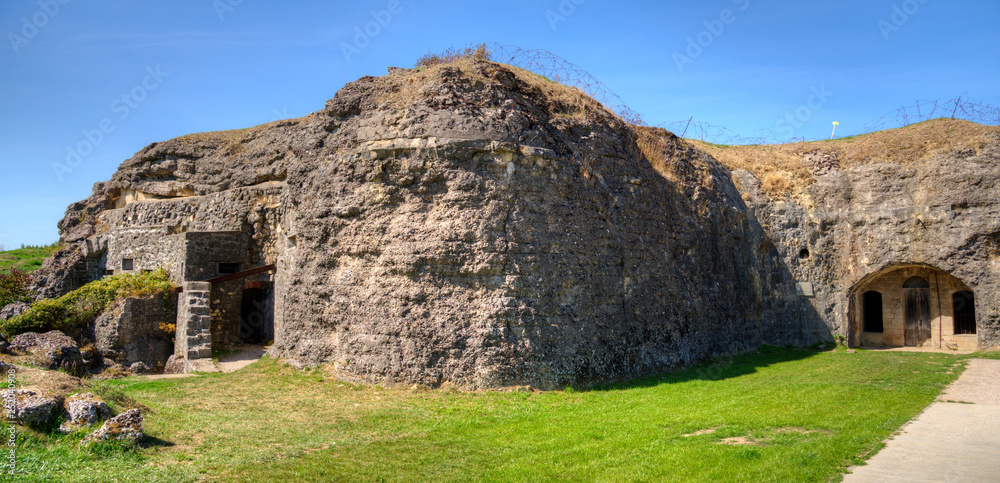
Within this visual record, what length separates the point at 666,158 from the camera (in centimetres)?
1471

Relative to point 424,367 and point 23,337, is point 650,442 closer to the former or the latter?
point 424,367

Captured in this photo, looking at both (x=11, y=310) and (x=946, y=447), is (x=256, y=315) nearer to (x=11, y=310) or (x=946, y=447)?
(x=11, y=310)

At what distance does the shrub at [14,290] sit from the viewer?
19875mm

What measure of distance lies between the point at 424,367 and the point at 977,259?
15090 millimetres

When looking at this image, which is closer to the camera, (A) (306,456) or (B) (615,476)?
(B) (615,476)

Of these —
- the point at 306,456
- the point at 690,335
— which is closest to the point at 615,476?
the point at 306,456

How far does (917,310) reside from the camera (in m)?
18.0

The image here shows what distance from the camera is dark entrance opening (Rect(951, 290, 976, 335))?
17.4 meters

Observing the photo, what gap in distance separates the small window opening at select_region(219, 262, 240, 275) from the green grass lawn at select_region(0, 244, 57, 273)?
1312cm

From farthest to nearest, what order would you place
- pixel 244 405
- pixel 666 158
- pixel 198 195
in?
pixel 198 195
pixel 666 158
pixel 244 405

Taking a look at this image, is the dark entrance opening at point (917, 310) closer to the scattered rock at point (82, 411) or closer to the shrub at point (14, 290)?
the scattered rock at point (82, 411)

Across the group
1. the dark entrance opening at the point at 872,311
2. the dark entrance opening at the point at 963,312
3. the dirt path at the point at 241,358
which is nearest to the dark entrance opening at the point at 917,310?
the dark entrance opening at the point at 963,312

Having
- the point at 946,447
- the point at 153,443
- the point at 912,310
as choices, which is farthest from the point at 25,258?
the point at 912,310

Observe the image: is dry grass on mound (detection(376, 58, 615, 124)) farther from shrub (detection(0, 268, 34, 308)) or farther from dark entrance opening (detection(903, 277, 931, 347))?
shrub (detection(0, 268, 34, 308))
